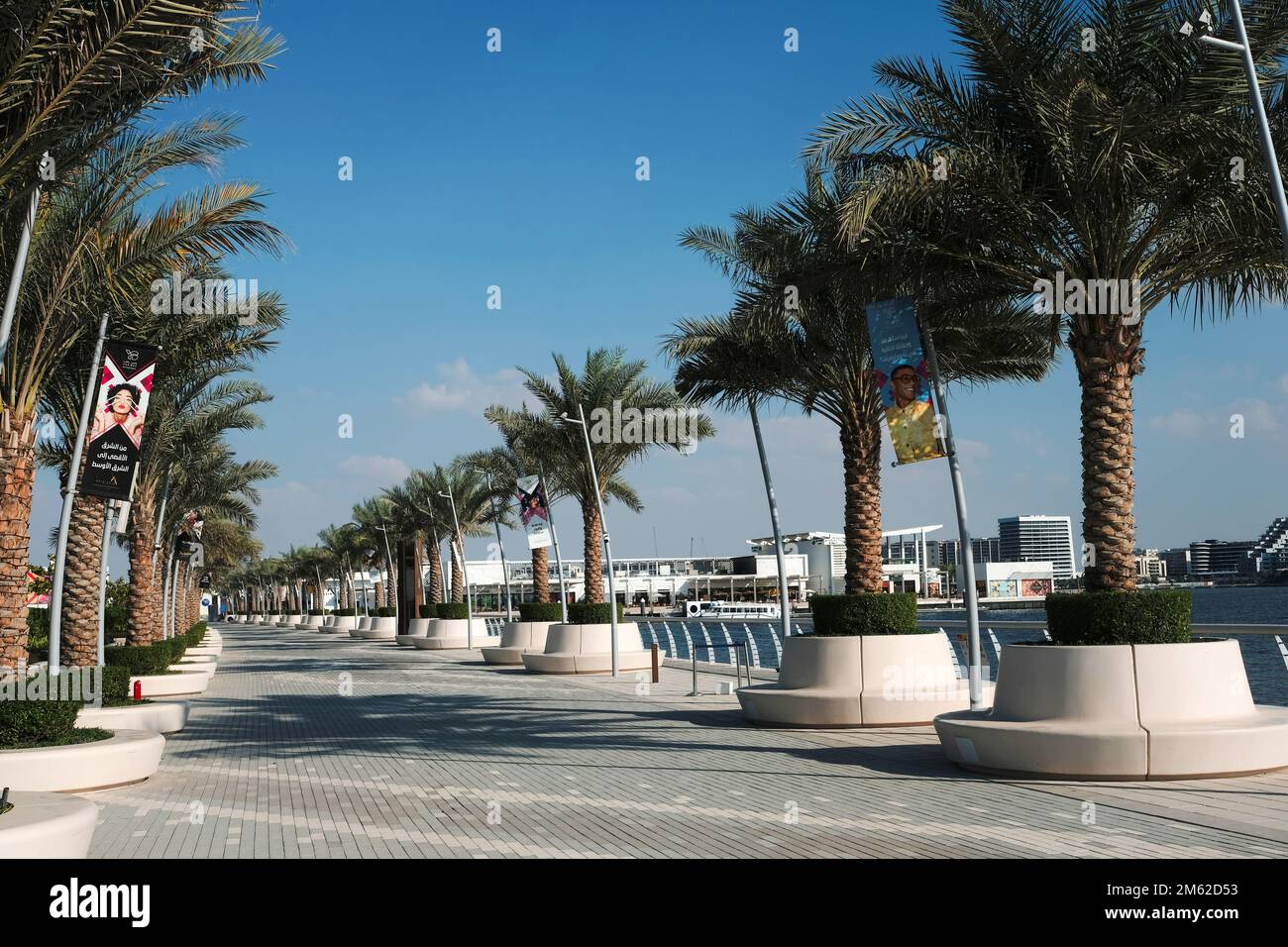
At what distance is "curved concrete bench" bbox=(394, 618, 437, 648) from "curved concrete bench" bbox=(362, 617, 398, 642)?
7230mm

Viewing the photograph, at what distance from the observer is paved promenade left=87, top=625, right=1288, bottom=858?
27.6 ft

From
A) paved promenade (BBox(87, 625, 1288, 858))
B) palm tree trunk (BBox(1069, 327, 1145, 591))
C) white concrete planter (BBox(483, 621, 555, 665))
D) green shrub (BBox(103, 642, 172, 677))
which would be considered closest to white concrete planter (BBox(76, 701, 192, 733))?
paved promenade (BBox(87, 625, 1288, 858))

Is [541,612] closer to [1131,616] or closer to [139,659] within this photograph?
[139,659]

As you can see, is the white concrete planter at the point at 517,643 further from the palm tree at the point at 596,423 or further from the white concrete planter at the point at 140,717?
the white concrete planter at the point at 140,717

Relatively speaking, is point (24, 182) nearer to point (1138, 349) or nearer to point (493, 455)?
point (1138, 349)

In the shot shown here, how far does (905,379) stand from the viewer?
1463cm

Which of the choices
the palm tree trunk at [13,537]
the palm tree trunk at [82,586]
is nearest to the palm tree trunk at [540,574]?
the palm tree trunk at [82,586]

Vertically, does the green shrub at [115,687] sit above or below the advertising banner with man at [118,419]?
below

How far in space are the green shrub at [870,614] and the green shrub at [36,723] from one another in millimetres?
9433

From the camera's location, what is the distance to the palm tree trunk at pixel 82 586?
19.5 m

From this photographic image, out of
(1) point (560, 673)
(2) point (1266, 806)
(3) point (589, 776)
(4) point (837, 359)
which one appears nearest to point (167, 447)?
(1) point (560, 673)

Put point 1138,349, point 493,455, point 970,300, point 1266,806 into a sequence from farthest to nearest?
point 493,455, point 970,300, point 1138,349, point 1266,806

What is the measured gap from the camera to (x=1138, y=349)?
1285 cm
